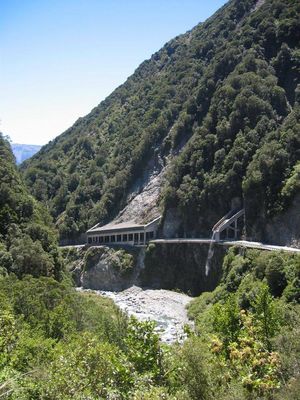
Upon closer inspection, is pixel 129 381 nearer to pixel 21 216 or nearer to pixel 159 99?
pixel 21 216

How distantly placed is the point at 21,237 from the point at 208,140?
4657cm

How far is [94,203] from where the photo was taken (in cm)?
13750

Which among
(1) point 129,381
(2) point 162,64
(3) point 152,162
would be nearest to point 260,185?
(3) point 152,162

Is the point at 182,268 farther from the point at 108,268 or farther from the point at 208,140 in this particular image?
the point at 208,140

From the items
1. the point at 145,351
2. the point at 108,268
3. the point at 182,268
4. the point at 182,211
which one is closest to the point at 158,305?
the point at 182,268

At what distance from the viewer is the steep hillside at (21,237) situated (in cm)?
6656

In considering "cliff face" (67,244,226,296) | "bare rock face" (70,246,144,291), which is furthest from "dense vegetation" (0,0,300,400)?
"cliff face" (67,244,226,296)

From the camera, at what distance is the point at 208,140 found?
3944 inches

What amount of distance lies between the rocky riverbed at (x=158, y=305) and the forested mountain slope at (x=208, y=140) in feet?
50.2

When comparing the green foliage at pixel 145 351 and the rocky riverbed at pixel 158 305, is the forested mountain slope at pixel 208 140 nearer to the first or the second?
the rocky riverbed at pixel 158 305

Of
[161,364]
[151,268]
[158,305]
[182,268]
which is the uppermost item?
[161,364]

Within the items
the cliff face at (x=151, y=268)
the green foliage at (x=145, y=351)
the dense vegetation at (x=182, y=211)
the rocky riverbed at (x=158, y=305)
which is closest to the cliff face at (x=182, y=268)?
Result: the cliff face at (x=151, y=268)

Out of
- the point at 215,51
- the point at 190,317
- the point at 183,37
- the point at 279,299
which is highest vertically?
the point at 183,37

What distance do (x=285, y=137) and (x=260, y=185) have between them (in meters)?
9.16
